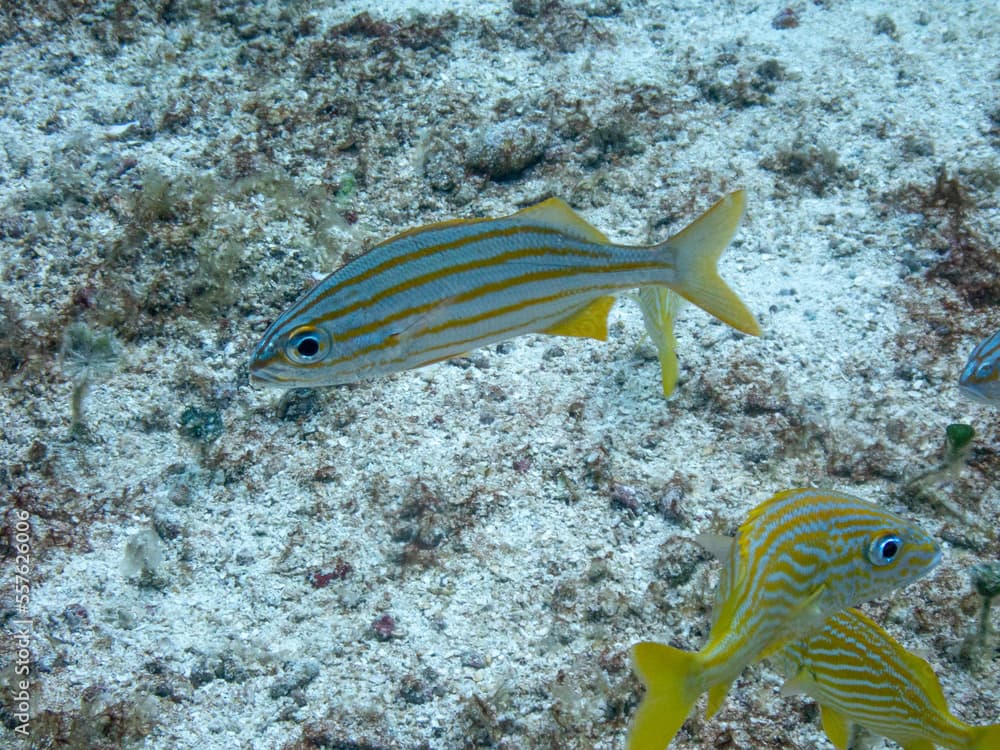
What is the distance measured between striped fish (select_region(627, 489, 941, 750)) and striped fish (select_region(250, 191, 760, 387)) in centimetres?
65

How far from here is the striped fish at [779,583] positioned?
5.57 ft

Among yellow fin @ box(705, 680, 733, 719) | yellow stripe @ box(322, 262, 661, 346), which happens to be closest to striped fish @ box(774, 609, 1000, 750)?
yellow fin @ box(705, 680, 733, 719)

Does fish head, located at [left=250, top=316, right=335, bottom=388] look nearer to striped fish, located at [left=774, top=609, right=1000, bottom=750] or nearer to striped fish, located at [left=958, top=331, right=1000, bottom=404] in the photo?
striped fish, located at [left=774, top=609, right=1000, bottom=750]

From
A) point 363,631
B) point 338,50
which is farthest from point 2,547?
point 338,50

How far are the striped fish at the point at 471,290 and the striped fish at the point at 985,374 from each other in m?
1.22

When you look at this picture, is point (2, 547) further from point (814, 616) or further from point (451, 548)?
point (814, 616)

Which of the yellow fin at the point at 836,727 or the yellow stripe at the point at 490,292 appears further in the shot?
the yellow fin at the point at 836,727

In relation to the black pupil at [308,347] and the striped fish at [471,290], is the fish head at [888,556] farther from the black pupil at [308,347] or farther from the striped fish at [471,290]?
the black pupil at [308,347]

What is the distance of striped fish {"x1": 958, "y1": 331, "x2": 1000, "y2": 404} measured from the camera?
2.68 metres

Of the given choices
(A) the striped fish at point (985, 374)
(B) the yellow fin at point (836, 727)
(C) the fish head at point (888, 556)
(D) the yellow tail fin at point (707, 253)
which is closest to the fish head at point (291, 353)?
(D) the yellow tail fin at point (707, 253)

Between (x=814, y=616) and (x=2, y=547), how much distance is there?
3761mm

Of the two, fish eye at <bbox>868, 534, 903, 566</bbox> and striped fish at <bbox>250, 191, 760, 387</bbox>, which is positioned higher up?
striped fish at <bbox>250, 191, 760, 387</bbox>

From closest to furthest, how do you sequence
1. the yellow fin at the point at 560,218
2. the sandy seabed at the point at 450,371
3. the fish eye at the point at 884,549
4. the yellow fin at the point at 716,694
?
the yellow fin at the point at 716,694 < the fish eye at the point at 884,549 < the yellow fin at the point at 560,218 < the sandy seabed at the point at 450,371

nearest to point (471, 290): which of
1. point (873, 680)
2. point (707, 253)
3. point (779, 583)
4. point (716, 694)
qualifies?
point (707, 253)
